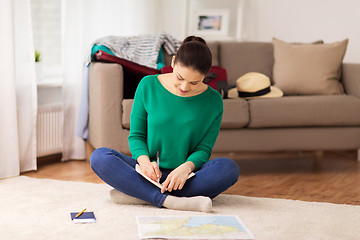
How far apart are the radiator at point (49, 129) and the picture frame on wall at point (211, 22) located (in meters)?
1.47

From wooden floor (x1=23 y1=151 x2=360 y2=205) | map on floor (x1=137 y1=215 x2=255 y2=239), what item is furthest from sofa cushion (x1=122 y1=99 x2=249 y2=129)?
map on floor (x1=137 y1=215 x2=255 y2=239)

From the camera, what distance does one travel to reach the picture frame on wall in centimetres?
→ 418

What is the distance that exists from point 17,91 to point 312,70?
1763 millimetres

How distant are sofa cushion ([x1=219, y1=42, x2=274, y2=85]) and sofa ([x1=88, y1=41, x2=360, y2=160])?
0.58 meters

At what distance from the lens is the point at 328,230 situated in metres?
1.83

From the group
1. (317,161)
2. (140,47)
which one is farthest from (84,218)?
(317,161)

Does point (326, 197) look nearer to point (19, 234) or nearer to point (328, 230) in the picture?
point (328, 230)

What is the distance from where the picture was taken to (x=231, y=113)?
2752 millimetres

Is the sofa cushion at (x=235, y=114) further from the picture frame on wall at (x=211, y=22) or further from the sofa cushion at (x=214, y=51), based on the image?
the picture frame on wall at (x=211, y=22)

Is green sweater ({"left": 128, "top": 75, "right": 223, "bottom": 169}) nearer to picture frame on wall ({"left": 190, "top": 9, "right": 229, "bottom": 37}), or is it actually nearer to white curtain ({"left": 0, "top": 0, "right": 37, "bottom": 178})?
white curtain ({"left": 0, "top": 0, "right": 37, "bottom": 178})

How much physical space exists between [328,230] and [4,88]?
1.76m

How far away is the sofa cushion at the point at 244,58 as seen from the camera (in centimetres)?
342

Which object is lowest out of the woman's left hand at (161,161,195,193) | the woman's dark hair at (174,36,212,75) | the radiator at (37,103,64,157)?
the radiator at (37,103,64,157)

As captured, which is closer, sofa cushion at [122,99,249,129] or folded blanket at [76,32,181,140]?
sofa cushion at [122,99,249,129]
